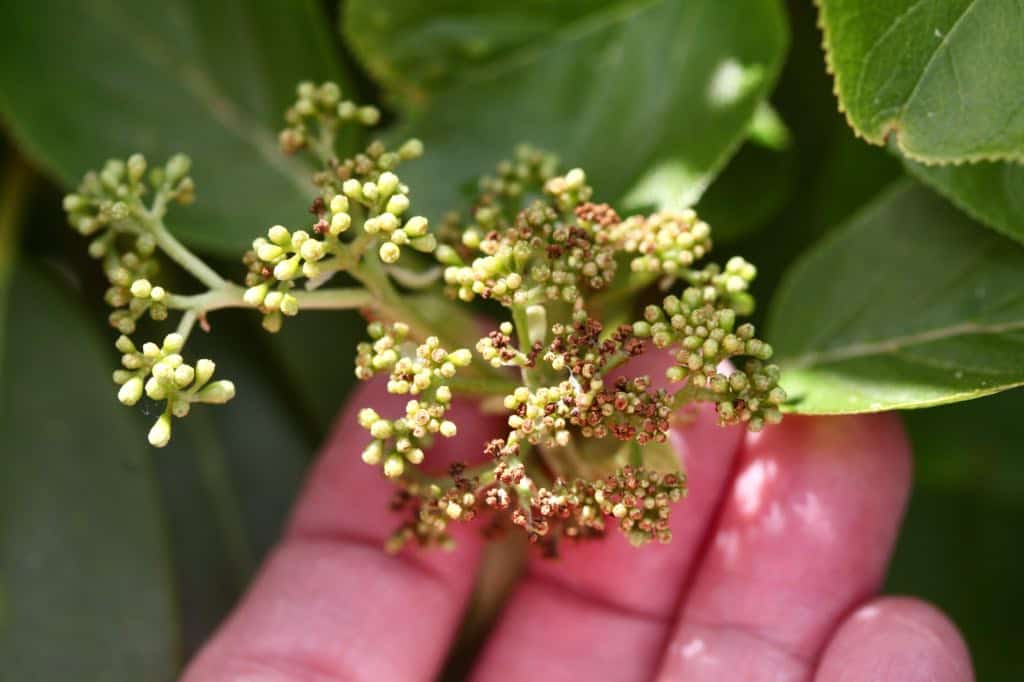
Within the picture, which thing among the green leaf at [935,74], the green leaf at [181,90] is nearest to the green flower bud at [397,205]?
the green leaf at [935,74]

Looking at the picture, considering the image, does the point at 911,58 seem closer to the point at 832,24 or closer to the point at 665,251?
the point at 832,24

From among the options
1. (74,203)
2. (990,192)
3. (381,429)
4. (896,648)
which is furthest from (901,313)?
(74,203)

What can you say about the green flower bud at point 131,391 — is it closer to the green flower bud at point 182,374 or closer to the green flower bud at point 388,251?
the green flower bud at point 182,374

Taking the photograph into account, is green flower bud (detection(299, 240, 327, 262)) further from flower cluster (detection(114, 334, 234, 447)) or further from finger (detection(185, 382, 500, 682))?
finger (detection(185, 382, 500, 682))

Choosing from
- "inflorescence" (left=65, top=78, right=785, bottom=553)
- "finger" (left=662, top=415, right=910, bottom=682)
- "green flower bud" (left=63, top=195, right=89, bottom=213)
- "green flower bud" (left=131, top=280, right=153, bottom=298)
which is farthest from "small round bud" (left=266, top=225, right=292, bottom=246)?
"finger" (left=662, top=415, right=910, bottom=682)

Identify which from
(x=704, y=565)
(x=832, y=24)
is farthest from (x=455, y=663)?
(x=832, y=24)

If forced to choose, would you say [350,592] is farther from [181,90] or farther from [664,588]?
[181,90]
